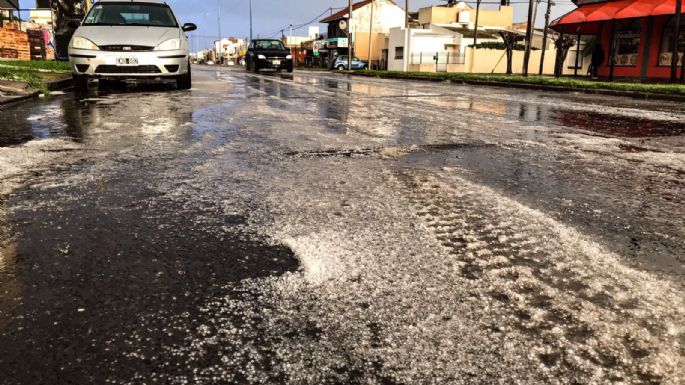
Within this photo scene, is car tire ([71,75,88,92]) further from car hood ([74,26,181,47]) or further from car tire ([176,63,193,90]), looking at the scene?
car tire ([176,63,193,90])

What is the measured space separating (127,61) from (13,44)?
56.5 ft

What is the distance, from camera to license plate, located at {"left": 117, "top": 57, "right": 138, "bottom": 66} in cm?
934

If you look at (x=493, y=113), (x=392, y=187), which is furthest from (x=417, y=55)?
(x=392, y=187)

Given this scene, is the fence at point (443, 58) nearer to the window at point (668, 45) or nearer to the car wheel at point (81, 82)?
the window at point (668, 45)

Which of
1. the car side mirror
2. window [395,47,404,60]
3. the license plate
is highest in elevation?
window [395,47,404,60]

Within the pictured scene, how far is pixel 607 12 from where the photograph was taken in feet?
70.8

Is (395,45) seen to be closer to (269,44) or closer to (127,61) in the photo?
(269,44)

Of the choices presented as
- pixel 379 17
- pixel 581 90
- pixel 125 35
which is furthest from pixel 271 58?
pixel 379 17

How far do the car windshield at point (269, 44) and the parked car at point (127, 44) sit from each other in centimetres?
1827

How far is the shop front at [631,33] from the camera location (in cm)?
2091

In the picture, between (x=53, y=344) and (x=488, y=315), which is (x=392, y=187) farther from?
(x=53, y=344)

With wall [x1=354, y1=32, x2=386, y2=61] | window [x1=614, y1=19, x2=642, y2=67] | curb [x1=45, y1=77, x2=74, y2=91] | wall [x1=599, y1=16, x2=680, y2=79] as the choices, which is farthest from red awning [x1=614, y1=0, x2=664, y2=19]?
wall [x1=354, y1=32, x2=386, y2=61]

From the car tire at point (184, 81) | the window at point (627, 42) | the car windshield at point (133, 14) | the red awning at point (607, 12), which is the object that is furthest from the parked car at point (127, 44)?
the window at point (627, 42)

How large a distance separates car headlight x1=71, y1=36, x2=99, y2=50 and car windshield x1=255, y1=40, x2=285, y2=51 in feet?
64.6
